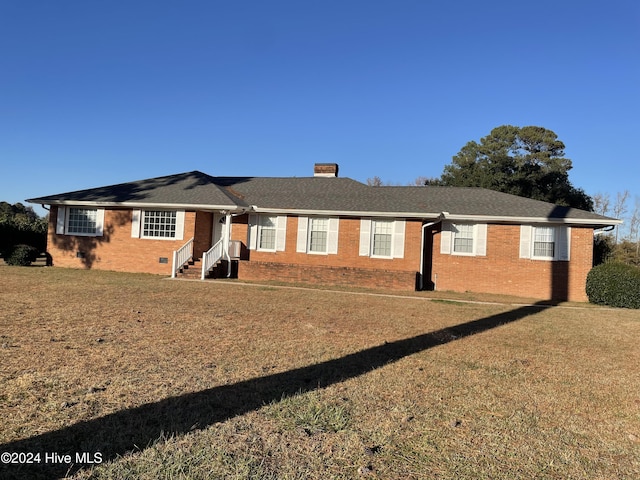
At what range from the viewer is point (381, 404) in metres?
4.27

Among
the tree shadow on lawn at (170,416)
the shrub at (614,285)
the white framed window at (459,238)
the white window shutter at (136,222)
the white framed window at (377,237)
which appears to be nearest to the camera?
the tree shadow on lawn at (170,416)

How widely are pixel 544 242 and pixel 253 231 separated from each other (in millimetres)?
11459

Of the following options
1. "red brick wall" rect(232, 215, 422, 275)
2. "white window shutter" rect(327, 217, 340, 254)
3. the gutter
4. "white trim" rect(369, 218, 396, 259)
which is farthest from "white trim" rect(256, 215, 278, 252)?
the gutter

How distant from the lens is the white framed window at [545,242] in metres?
15.9

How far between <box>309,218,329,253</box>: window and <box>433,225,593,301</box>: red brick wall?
14.6 feet

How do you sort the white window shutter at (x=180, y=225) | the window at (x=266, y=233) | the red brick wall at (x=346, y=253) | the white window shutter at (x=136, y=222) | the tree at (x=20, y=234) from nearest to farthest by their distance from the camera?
the red brick wall at (x=346, y=253)
the white window shutter at (x=180, y=225)
the white window shutter at (x=136, y=222)
the window at (x=266, y=233)
the tree at (x=20, y=234)

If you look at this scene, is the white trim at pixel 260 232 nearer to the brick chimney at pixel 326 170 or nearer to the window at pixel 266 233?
the window at pixel 266 233

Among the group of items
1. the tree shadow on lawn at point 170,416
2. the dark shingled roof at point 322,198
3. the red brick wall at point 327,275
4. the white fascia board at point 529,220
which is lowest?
the tree shadow on lawn at point 170,416

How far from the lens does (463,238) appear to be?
16984mm

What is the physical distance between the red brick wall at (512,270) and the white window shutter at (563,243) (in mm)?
145

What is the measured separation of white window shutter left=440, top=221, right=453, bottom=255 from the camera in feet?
55.8

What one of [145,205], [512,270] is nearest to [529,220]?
[512,270]

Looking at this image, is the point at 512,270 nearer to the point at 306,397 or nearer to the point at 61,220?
the point at 306,397

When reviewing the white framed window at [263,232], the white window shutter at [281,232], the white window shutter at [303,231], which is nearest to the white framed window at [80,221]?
the white framed window at [263,232]
